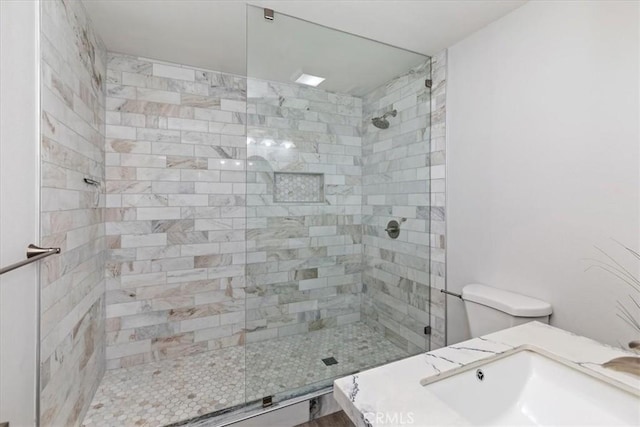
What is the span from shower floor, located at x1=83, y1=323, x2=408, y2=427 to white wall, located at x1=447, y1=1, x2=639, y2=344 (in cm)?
74

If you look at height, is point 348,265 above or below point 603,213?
below

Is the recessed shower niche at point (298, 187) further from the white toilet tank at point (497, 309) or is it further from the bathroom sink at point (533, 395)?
the bathroom sink at point (533, 395)

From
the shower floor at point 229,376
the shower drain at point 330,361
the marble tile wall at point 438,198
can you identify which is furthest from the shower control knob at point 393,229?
the shower drain at point 330,361

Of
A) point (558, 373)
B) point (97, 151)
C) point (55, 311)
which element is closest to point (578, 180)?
point (558, 373)

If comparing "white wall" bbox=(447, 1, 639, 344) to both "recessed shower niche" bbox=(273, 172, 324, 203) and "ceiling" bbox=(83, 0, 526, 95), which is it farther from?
"recessed shower niche" bbox=(273, 172, 324, 203)

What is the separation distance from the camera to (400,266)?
7.59 feet

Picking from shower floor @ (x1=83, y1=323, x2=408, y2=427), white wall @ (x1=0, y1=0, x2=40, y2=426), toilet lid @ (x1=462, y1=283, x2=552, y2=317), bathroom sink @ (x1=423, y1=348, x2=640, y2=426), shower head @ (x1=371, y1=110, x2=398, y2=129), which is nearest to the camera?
bathroom sink @ (x1=423, y1=348, x2=640, y2=426)

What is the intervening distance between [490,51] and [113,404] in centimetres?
317

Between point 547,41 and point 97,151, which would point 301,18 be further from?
point 97,151

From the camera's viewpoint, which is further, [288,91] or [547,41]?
[288,91]

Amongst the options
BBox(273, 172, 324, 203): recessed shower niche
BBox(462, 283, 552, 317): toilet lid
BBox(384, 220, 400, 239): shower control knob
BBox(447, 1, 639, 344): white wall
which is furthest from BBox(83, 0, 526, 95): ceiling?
BBox(462, 283, 552, 317): toilet lid

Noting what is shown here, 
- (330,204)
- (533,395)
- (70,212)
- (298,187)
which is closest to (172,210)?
(70,212)

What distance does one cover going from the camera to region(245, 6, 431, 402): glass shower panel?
1859 mm

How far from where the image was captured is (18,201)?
1056 mm
